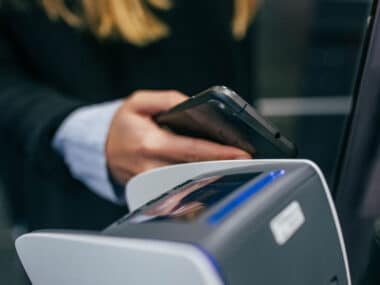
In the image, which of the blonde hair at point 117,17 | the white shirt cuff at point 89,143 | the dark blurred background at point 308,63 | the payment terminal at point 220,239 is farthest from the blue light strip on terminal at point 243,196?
the dark blurred background at point 308,63

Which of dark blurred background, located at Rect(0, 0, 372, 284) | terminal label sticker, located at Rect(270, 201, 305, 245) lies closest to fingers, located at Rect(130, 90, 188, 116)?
terminal label sticker, located at Rect(270, 201, 305, 245)

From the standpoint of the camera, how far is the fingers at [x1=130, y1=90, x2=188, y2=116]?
297 mm

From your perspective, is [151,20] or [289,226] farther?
[151,20]

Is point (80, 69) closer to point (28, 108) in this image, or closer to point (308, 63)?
point (28, 108)

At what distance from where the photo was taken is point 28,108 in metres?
0.48

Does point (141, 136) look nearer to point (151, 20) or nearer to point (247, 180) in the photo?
point (247, 180)

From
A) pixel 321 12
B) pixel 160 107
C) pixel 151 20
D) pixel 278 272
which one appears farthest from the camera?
pixel 321 12

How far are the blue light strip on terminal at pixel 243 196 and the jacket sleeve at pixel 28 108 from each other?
265mm

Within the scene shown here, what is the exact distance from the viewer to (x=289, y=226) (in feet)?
0.64

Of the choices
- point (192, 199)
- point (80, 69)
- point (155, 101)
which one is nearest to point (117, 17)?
point (80, 69)

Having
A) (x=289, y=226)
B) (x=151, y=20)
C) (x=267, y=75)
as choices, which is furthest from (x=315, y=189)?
(x=267, y=75)

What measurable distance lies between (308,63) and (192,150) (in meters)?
1.01

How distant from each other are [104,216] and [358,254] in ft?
1.09

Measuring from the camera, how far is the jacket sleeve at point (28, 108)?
440 millimetres
